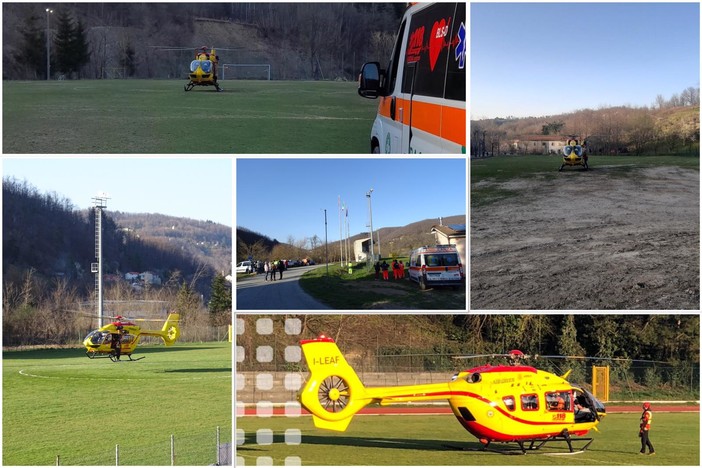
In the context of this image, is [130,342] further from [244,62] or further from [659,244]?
[244,62]

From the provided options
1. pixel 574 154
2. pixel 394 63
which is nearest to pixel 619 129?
pixel 574 154

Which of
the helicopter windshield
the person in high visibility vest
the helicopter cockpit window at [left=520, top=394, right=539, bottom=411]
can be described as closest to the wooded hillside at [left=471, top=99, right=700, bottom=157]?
the helicopter cockpit window at [left=520, top=394, right=539, bottom=411]

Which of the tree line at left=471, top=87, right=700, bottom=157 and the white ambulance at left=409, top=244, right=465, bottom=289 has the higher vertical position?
the tree line at left=471, top=87, right=700, bottom=157

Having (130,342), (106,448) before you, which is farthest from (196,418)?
(130,342)

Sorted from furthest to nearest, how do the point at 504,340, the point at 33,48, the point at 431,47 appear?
the point at 33,48 → the point at 504,340 → the point at 431,47

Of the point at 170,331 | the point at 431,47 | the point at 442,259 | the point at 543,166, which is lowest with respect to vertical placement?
the point at 170,331

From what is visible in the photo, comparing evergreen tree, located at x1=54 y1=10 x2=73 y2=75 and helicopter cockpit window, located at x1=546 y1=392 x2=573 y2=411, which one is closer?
helicopter cockpit window, located at x1=546 y1=392 x2=573 y2=411

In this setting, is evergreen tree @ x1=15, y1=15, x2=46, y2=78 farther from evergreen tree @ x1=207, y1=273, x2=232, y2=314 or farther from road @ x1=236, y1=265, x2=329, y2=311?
road @ x1=236, y1=265, x2=329, y2=311

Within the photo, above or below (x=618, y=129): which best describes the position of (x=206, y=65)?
above

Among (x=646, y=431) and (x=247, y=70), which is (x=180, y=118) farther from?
(x=646, y=431)
